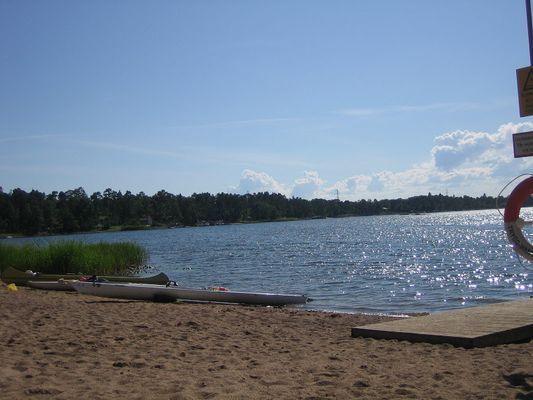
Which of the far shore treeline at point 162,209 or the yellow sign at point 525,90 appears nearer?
the yellow sign at point 525,90

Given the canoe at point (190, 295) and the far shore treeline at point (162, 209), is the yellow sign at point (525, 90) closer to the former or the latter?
the canoe at point (190, 295)

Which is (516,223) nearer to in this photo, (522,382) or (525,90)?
(525,90)

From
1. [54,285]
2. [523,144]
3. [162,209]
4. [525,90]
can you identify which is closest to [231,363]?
[523,144]

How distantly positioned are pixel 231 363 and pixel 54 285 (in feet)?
39.4

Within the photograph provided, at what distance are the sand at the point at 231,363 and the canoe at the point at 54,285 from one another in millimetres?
6730

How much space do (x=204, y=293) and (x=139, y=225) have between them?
12322cm

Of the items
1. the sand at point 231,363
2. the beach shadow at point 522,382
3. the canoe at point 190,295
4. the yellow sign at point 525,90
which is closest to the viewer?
the beach shadow at point 522,382

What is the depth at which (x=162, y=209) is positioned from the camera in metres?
141

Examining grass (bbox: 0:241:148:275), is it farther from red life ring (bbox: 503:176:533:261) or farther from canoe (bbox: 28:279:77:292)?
red life ring (bbox: 503:176:533:261)

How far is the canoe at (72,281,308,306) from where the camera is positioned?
14.8m

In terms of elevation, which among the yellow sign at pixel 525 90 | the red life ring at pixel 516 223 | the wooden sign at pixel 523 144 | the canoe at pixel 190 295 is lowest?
the canoe at pixel 190 295

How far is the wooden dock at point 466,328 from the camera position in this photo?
7.23 m

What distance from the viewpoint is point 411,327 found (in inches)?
317

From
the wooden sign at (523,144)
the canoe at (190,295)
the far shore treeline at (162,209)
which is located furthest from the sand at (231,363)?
the far shore treeline at (162,209)
